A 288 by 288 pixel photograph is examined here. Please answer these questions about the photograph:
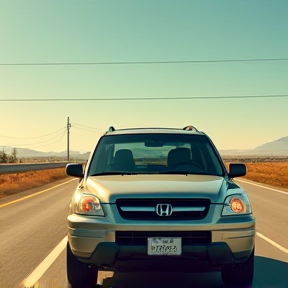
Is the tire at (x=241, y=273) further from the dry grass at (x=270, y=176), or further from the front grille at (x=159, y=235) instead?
the dry grass at (x=270, y=176)

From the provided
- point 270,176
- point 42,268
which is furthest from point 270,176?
point 42,268

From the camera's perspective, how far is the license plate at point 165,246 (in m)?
4.69

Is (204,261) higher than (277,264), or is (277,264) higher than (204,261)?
(204,261)

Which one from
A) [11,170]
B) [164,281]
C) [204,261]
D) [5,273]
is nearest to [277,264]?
[164,281]

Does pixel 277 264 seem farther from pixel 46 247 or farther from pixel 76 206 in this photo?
pixel 46 247

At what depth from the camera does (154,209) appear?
15.9 ft

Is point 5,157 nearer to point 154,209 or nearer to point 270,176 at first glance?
point 270,176

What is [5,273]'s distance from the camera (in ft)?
20.0

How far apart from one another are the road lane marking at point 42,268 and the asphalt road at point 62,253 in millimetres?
62

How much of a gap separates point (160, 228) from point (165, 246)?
0.18 m

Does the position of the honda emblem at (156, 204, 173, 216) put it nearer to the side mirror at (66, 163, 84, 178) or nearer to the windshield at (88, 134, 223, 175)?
the windshield at (88, 134, 223, 175)

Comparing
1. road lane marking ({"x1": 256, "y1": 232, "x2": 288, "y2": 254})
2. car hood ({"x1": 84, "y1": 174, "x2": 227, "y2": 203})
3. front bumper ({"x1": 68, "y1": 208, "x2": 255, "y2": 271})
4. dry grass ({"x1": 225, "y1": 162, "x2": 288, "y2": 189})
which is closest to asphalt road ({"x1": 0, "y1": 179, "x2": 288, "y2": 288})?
road lane marking ({"x1": 256, "y1": 232, "x2": 288, "y2": 254})

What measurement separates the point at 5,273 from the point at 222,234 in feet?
9.59

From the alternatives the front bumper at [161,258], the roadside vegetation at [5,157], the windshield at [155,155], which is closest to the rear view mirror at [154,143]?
the windshield at [155,155]
